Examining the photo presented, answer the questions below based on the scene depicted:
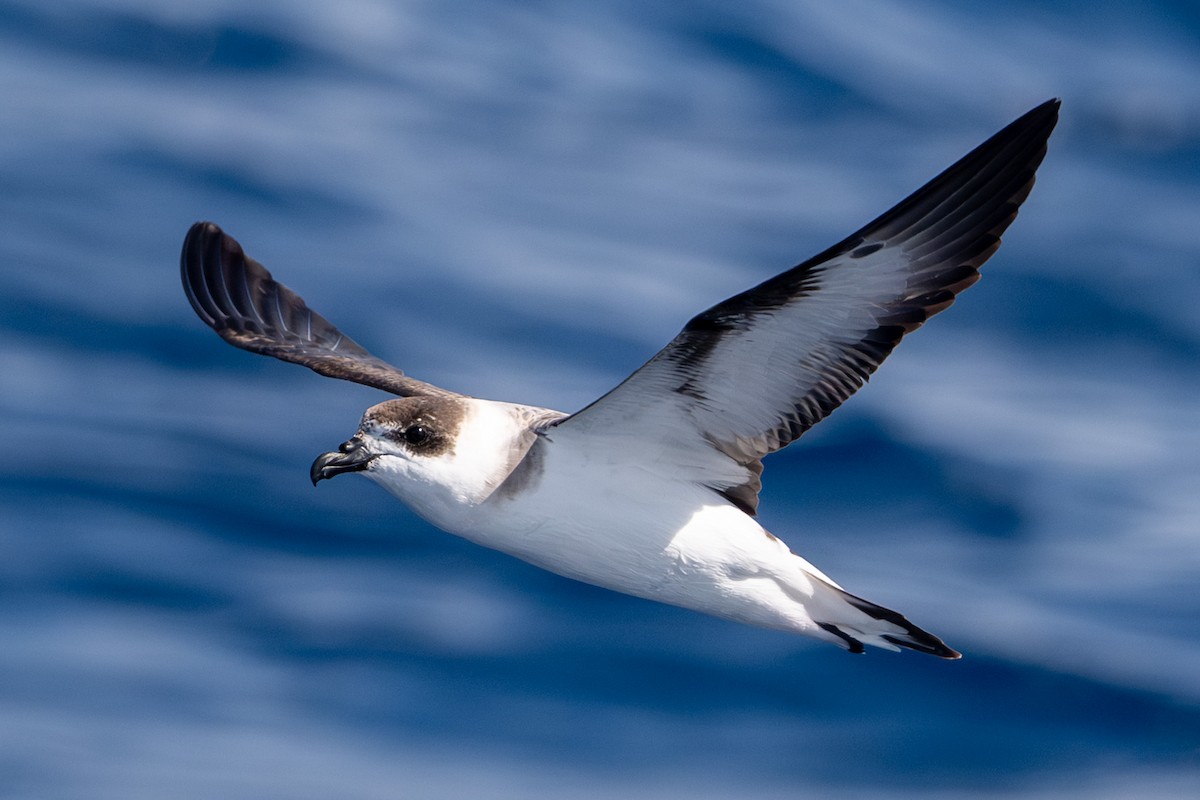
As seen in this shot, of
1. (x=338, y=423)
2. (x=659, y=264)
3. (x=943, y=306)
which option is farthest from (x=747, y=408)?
(x=659, y=264)

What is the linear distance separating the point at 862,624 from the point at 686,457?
44.3 inches

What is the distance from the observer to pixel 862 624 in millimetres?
8422

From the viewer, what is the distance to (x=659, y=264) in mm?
15938

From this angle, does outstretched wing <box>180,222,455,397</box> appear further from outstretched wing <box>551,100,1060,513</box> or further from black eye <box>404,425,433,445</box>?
outstretched wing <box>551,100,1060,513</box>

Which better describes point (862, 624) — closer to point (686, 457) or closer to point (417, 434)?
point (686, 457)

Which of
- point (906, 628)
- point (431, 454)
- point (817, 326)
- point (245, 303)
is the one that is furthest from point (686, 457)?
point (245, 303)

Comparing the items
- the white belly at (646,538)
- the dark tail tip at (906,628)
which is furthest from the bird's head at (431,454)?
the dark tail tip at (906,628)

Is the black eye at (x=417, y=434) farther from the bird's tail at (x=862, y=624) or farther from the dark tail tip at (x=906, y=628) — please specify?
the dark tail tip at (x=906, y=628)

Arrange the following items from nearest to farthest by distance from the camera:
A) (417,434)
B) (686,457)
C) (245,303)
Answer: (417,434), (686,457), (245,303)

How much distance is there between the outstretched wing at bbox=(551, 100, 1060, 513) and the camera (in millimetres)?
7191

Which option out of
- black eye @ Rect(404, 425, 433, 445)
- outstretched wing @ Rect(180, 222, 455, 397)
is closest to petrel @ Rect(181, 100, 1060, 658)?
black eye @ Rect(404, 425, 433, 445)

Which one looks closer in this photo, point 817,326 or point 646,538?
point 817,326

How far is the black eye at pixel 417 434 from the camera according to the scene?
8141 millimetres

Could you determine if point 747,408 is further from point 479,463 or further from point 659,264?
point 659,264
